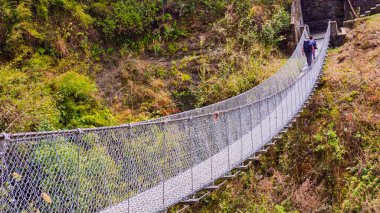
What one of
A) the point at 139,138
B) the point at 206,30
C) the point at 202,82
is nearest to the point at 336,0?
the point at 206,30

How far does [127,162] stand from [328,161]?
580cm

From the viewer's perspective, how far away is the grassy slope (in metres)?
7.74

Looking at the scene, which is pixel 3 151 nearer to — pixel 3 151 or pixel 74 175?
pixel 3 151

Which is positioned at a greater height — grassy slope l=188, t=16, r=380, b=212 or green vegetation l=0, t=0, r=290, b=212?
green vegetation l=0, t=0, r=290, b=212

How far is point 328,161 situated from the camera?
8.46m

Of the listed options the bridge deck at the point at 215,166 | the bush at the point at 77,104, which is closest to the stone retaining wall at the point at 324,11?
the bridge deck at the point at 215,166

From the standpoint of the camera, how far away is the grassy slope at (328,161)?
25.4 feet

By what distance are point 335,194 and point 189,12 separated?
720 centimetres

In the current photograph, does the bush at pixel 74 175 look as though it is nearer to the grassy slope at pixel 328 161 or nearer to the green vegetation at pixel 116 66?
the green vegetation at pixel 116 66

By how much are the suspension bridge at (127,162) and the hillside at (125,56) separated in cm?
285

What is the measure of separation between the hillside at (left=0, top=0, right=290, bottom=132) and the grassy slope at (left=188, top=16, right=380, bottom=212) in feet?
5.96

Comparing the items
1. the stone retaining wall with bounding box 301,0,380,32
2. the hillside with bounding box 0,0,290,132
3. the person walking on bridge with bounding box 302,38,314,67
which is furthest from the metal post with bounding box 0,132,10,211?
the stone retaining wall with bounding box 301,0,380,32

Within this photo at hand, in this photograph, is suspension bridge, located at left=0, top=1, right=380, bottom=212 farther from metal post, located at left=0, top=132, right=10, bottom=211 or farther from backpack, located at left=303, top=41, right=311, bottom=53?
backpack, located at left=303, top=41, right=311, bottom=53

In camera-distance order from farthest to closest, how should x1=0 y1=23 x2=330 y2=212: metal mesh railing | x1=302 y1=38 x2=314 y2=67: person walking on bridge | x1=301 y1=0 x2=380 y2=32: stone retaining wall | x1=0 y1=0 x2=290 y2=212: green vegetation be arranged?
1. x1=301 y1=0 x2=380 y2=32: stone retaining wall
2. x1=302 y1=38 x2=314 y2=67: person walking on bridge
3. x1=0 y1=0 x2=290 y2=212: green vegetation
4. x1=0 y1=23 x2=330 y2=212: metal mesh railing
